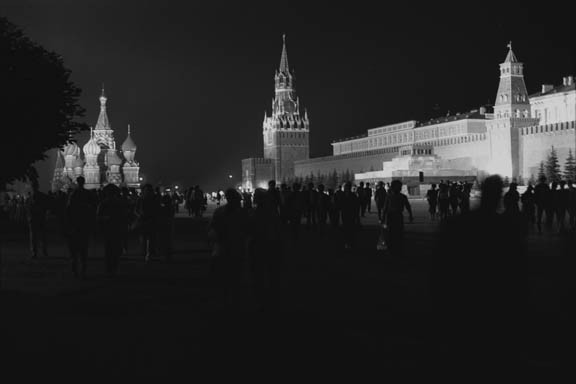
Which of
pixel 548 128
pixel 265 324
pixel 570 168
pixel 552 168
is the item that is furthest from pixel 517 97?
pixel 265 324

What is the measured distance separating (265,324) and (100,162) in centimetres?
7994

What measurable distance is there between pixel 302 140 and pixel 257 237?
320 ft

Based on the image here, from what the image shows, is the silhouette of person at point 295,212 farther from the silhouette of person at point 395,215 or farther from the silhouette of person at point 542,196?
the silhouette of person at point 542,196

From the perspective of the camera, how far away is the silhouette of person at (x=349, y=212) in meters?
12.4

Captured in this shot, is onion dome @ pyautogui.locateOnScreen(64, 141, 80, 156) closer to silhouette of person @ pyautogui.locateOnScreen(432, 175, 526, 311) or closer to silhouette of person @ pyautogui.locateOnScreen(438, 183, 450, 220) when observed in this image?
silhouette of person @ pyautogui.locateOnScreen(438, 183, 450, 220)

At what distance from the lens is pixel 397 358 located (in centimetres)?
513

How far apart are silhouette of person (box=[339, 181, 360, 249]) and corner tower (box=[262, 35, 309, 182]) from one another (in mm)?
87106

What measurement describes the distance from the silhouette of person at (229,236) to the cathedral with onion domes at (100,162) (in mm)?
73122

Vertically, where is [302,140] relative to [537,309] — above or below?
above

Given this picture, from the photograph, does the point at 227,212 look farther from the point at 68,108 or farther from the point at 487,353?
the point at 68,108

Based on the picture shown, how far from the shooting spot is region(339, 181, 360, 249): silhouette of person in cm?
1241

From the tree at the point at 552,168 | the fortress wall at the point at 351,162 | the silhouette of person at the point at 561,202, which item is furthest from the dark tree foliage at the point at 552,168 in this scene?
the silhouette of person at the point at 561,202

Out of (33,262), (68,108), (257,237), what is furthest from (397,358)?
(68,108)

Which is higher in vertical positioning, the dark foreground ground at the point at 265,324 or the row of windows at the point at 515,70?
the row of windows at the point at 515,70
